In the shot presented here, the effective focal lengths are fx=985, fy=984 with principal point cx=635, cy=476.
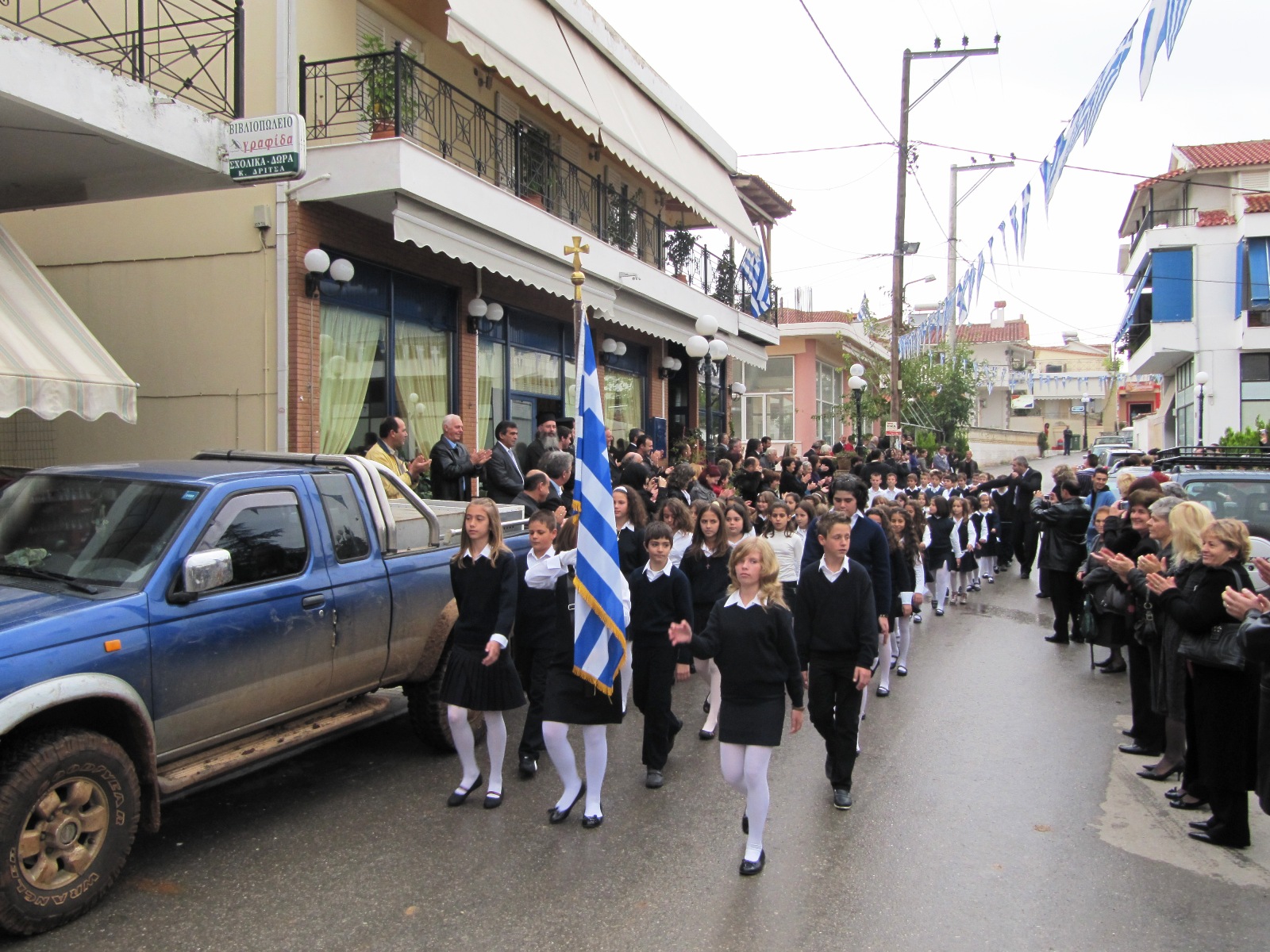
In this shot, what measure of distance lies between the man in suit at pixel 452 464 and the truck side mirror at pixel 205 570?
5.01 meters

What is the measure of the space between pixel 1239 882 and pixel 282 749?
481 centimetres

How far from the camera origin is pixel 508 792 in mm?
A: 5879

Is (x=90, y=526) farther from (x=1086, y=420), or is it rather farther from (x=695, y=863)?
(x=1086, y=420)

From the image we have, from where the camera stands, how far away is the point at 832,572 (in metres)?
5.89

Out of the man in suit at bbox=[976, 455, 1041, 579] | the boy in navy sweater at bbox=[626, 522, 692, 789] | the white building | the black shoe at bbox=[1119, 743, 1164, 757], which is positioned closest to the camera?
the boy in navy sweater at bbox=[626, 522, 692, 789]

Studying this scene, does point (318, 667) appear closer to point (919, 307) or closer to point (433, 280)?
point (433, 280)

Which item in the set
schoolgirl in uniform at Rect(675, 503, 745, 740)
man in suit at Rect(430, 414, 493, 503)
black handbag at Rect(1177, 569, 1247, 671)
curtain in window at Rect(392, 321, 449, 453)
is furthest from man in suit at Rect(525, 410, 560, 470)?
black handbag at Rect(1177, 569, 1247, 671)

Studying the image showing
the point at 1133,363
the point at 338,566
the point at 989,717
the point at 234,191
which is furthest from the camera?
the point at 1133,363

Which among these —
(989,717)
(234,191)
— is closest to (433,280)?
(234,191)

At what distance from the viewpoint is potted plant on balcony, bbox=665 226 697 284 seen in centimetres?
2019

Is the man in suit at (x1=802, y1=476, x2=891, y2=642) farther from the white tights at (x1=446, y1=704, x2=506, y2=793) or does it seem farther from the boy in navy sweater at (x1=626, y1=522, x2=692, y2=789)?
the white tights at (x1=446, y1=704, x2=506, y2=793)

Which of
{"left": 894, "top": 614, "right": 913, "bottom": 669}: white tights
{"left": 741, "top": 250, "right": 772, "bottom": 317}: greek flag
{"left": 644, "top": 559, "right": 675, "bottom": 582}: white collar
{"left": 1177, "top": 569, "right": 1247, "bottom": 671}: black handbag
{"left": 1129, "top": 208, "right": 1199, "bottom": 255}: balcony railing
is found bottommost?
{"left": 894, "top": 614, "right": 913, "bottom": 669}: white tights

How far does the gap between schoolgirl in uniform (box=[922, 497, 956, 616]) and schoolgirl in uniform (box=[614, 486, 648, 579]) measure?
17.5 ft

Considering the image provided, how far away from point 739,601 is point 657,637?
106 centimetres
